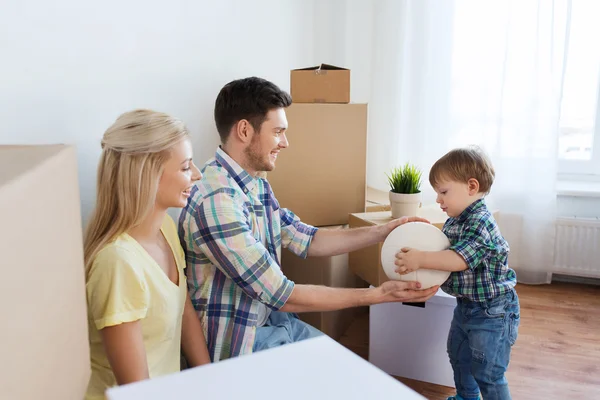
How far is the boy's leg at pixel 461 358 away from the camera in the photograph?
181 centimetres

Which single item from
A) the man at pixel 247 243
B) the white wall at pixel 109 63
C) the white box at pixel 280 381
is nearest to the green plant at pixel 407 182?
the man at pixel 247 243

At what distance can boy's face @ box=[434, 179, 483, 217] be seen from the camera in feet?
5.57

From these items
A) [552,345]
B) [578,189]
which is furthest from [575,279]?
[552,345]

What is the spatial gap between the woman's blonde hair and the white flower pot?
109 cm

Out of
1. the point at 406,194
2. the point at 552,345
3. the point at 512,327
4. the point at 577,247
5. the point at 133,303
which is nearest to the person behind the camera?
the point at 133,303

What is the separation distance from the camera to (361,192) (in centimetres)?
227

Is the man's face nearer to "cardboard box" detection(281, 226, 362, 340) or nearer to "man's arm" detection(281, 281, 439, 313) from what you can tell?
"man's arm" detection(281, 281, 439, 313)

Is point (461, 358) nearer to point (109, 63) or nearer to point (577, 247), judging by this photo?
point (109, 63)

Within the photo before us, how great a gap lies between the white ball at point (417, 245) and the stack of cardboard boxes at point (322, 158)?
0.58 meters

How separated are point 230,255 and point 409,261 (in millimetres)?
519

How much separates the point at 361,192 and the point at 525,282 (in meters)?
1.47

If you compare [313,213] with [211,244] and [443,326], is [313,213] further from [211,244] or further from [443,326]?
[211,244]

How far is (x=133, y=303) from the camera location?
1.12 m

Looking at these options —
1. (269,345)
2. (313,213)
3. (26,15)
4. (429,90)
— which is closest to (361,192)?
(313,213)
